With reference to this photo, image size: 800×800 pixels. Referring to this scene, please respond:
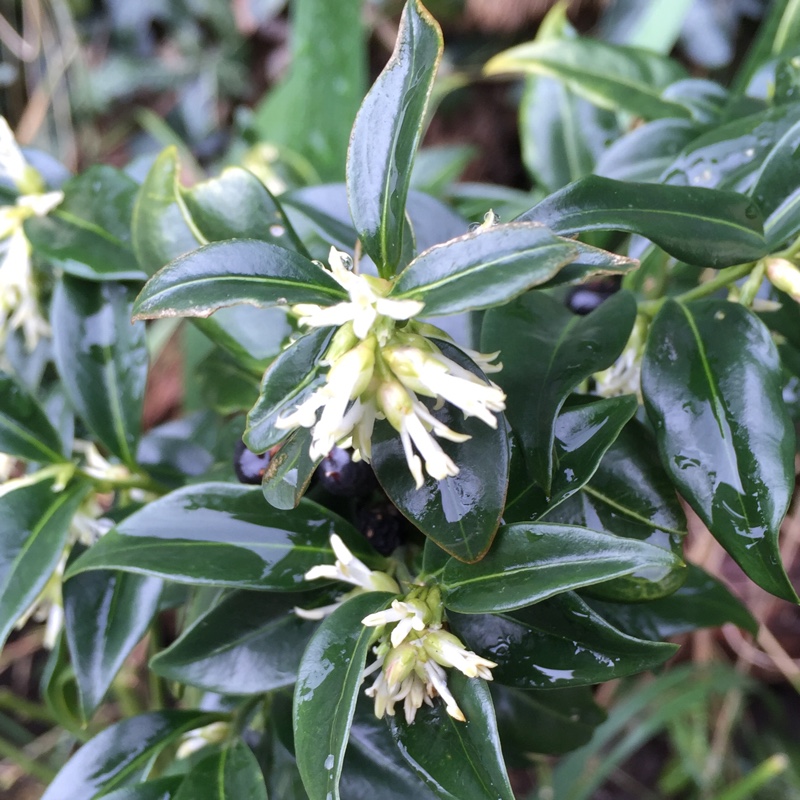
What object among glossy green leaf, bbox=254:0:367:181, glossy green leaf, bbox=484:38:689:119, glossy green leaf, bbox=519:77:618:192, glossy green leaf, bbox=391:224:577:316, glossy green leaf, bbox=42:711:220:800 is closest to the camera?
glossy green leaf, bbox=391:224:577:316

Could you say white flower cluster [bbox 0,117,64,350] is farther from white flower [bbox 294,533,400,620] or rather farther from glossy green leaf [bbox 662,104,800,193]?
glossy green leaf [bbox 662,104,800,193]

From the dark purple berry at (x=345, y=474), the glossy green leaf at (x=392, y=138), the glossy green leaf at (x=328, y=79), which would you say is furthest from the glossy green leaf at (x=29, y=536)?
the glossy green leaf at (x=328, y=79)

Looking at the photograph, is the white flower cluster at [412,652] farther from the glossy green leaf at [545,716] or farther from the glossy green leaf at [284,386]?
the glossy green leaf at [545,716]

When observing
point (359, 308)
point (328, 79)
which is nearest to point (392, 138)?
point (359, 308)

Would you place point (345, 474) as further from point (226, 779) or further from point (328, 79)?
point (328, 79)

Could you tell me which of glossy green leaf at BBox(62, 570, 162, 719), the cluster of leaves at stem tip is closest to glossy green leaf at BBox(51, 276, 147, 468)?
the cluster of leaves at stem tip

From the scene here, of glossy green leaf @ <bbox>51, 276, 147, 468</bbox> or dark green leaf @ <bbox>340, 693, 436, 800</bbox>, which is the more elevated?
glossy green leaf @ <bbox>51, 276, 147, 468</bbox>
